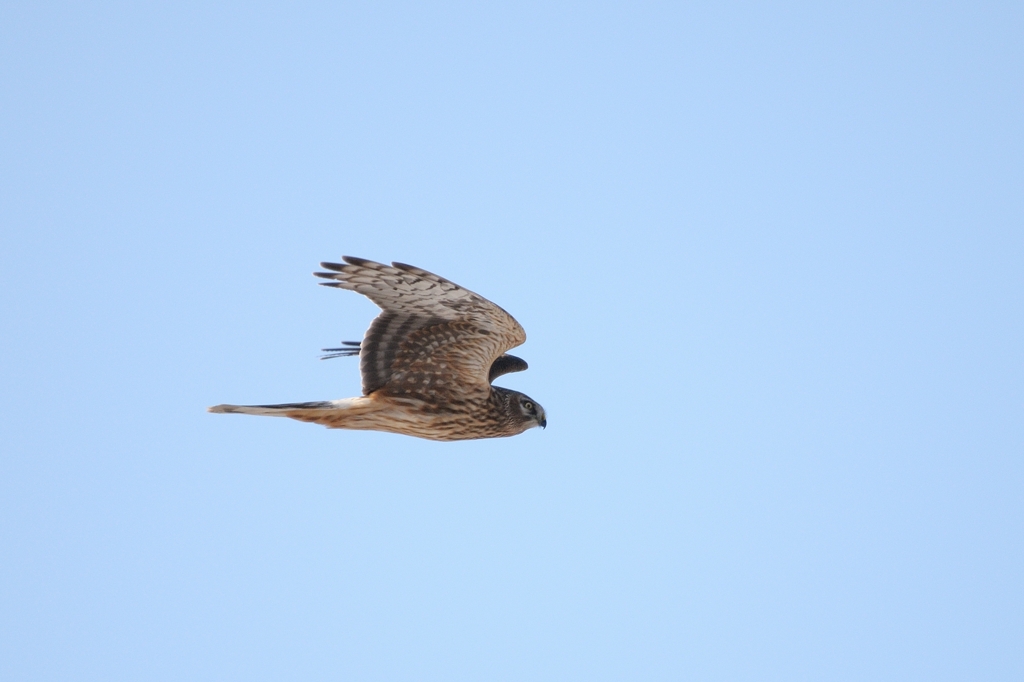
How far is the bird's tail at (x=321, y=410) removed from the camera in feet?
24.5

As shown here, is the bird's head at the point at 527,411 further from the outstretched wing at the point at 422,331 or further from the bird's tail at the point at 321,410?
the bird's tail at the point at 321,410

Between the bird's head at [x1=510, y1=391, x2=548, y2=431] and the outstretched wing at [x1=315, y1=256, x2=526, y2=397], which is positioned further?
the bird's head at [x1=510, y1=391, x2=548, y2=431]

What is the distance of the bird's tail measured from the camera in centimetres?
747

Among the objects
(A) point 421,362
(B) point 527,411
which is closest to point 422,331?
(A) point 421,362

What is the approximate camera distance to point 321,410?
7875 mm

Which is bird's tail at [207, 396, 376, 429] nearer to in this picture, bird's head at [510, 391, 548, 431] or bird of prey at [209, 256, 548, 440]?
bird of prey at [209, 256, 548, 440]

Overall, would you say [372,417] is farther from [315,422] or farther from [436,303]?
[436,303]

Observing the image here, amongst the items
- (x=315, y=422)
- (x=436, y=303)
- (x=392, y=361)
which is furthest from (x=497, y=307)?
(x=315, y=422)

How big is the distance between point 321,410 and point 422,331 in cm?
89

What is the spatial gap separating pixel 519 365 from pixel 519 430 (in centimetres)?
84

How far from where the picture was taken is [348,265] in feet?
25.1

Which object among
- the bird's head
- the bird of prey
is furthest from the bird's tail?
Answer: the bird's head

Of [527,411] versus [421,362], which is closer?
[421,362]

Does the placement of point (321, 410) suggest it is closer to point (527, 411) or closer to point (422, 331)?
point (422, 331)
